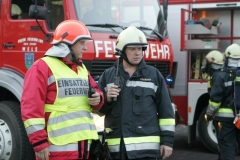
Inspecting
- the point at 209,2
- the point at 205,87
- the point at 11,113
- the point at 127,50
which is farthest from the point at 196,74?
the point at 127,50

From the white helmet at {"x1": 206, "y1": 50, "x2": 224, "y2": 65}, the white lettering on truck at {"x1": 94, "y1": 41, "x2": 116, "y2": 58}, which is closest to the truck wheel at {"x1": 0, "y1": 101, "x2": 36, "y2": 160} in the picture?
the white lettering on truck at {"x1": 94, "y1": 41, "x2": 116, "y2": 58}

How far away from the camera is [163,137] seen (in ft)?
14.4

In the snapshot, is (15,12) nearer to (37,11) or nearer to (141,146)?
(37,11)

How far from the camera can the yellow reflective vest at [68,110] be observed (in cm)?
408

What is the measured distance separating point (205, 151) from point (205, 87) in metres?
1.16

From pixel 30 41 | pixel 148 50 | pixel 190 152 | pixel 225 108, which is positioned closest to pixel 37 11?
pixel 30 41

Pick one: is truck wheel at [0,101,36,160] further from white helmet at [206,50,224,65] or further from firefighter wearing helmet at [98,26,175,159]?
white helmet at [206,50,224,65]

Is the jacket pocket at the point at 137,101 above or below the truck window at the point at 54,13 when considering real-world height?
below

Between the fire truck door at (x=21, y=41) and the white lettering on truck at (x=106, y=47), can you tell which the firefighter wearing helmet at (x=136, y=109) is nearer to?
the white lettering on truck at (x=106, y=47)

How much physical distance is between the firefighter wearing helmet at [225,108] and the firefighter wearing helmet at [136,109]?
110 inches

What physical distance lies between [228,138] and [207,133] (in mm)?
2040

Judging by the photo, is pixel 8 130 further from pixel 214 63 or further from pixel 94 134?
pixel 214 63

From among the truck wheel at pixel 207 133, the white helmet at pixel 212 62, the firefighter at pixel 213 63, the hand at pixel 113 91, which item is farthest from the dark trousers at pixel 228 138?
the hand at pixel 113 91

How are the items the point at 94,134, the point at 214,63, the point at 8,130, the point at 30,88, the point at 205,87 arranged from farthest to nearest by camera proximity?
the point at 205,87 → the point at 214,63 → the point at 8,130 → the point at 94,134 → the point at 30,88
